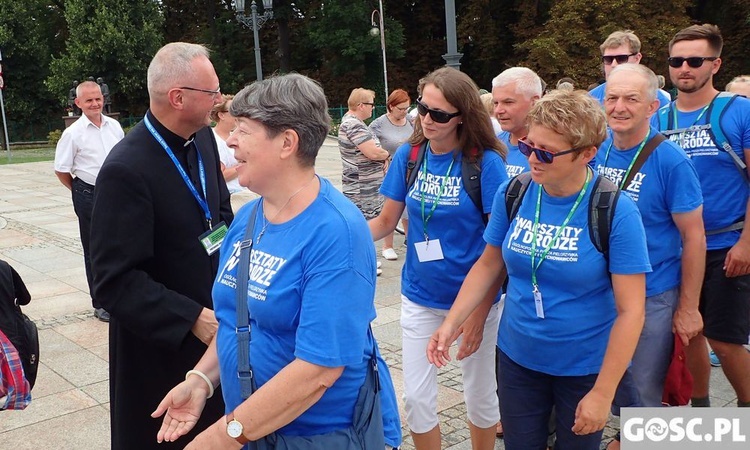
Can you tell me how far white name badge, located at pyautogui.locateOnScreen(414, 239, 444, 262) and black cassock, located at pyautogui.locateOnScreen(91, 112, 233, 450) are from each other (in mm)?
1018

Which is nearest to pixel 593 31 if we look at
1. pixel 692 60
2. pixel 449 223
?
pixel 692 60

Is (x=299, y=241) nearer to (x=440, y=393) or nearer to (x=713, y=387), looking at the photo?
(x=440, y=393)

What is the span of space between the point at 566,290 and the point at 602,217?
0.97 feet

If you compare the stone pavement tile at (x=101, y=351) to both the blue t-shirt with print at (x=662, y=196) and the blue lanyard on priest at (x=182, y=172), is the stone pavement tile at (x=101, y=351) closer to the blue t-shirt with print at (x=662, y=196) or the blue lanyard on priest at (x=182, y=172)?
the blue lanyard on priest at (x=182, y=172)

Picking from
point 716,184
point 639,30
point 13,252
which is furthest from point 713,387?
point 639,30

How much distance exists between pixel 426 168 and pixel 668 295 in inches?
50.6

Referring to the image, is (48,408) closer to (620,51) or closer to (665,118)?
(665,118)

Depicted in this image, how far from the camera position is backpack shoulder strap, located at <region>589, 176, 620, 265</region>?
2480 millimetres

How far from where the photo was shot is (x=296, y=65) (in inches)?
1673

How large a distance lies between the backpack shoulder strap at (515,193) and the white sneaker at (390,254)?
551 centimetres

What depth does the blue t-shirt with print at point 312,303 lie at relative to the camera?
185 centimetres

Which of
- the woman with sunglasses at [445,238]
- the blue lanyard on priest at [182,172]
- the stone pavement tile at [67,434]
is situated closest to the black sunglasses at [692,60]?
the woman with sunglasses at [445,238]

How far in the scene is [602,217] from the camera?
2.49m

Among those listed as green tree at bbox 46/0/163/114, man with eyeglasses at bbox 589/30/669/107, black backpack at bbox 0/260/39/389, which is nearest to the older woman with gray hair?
black backpack at bbox 0/260/39/389
